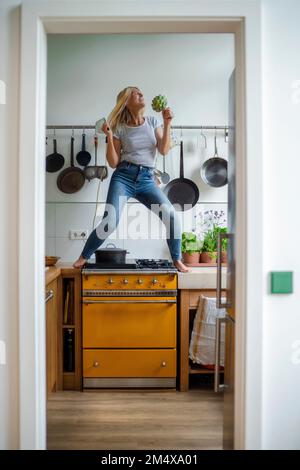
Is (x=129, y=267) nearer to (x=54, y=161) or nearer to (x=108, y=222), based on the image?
(x=108, y=222)

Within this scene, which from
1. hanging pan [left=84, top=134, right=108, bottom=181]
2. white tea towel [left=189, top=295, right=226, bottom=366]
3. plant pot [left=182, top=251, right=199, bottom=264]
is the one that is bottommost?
white tea towel [left=189, top=295, right=226, bottom=366]

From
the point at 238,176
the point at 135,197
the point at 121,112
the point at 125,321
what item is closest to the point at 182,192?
the point at 135,197

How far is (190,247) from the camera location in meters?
3.46

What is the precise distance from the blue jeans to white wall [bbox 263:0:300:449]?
67.1 inches

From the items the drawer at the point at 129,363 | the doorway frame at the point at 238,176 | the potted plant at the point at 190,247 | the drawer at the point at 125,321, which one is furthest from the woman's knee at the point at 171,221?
the doorway frame at the point at 238,176

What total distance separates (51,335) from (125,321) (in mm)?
541

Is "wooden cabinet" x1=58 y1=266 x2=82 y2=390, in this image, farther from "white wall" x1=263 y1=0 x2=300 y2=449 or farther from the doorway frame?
Result: "white wall" x1=263 y1=0 x2=300 y2=449

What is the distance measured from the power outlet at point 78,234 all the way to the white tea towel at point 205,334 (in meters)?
1.14

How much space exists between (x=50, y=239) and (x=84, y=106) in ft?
3.78

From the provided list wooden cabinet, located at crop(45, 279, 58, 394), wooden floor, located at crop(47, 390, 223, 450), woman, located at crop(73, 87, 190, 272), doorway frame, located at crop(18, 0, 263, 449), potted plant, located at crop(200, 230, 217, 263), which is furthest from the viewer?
potted plant, located at crop(200, 230, 217, 263)

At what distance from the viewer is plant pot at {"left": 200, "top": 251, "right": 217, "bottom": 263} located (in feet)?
11.3

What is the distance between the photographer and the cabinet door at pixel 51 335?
2674 millimetres

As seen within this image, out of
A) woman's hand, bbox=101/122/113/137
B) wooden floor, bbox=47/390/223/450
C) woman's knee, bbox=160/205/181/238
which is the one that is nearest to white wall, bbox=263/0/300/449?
wooden floor, bbox=47/390/223/450

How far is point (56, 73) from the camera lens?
356cm
